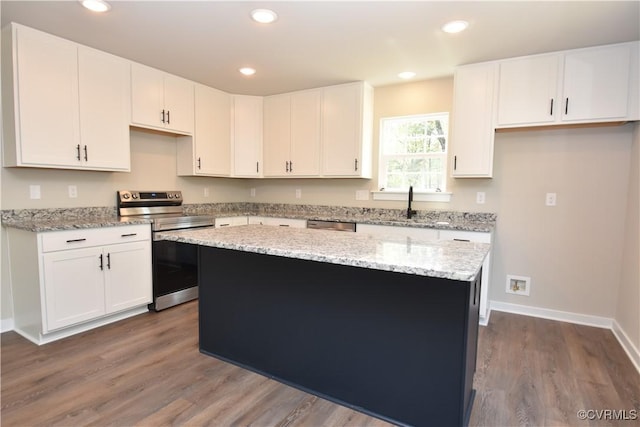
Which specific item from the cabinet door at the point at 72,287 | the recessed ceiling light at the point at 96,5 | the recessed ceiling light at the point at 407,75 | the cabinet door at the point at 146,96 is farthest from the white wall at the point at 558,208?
the cabinet door at the point at 72,287

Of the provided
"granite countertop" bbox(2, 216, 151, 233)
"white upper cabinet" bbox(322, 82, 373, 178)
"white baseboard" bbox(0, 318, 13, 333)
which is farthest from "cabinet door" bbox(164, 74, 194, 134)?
"white baseboard" bbox(0, 318, 13, 333)

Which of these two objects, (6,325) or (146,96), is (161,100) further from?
(6,325)

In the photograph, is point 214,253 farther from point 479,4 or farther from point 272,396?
point 479,4

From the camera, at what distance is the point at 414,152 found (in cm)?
379

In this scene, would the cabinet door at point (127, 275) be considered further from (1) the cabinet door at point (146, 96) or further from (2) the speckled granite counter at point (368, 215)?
(1) the cabinet door at point (146, 96)

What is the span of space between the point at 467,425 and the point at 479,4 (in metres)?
2.39

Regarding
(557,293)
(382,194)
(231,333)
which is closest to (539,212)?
(557,293)

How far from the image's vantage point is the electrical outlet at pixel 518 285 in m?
3.25

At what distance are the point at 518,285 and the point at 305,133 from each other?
2776mm

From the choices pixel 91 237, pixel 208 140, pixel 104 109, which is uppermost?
pixel 104 109

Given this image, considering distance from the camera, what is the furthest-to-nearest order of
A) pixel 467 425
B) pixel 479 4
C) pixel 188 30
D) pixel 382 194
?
pixel 382 194
pixel 188 30
pixel 479 4
pixel 467 425

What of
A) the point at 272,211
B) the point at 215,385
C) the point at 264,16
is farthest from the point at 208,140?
the point at 215,385

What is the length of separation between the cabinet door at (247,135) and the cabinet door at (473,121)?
7.79 feet

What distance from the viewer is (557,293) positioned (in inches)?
124
